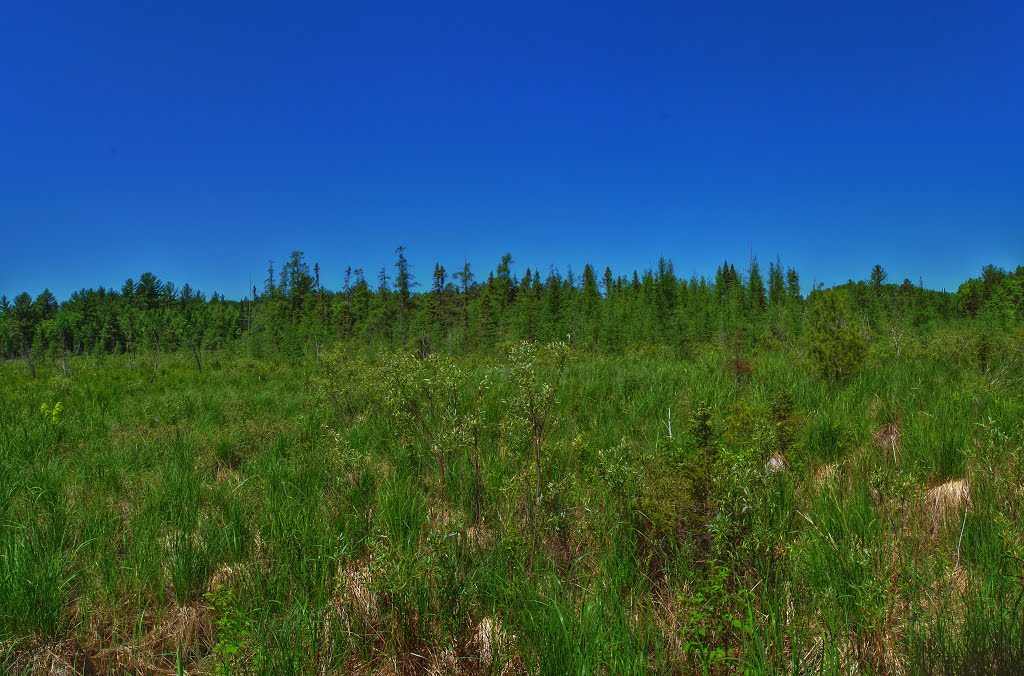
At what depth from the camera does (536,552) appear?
9.30 ft

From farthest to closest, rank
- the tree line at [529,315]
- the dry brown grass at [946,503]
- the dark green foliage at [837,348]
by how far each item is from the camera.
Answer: the tree line at [529,315], the dark green foliage at [837,348], the dry brown grass at [946,503]

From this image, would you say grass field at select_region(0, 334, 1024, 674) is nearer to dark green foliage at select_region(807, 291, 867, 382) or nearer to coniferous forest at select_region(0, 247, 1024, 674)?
coniferous forest at select_region(0, 247, 1024, 674)

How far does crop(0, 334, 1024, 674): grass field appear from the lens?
81.0 inches

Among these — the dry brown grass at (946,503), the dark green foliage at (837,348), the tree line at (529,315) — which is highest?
the tree line at (529,315)

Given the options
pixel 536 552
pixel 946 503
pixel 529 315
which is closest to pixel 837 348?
pixel 946 503

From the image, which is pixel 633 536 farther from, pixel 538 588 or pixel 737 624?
pixel 737 624

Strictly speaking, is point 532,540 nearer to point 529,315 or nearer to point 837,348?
point 837,348

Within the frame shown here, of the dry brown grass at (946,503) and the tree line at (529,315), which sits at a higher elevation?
the tree line at (529,315)

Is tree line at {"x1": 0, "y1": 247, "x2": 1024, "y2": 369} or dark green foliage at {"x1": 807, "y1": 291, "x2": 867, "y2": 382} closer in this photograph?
dark green foliage at {"x1": 807, "y1": 291, "x2": 867, "y2": 382}

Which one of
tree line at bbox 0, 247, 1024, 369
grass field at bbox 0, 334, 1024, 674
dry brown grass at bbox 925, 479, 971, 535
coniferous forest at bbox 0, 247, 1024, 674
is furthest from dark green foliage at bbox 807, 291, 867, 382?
tree line at bbox 0, 247, 1024, 369

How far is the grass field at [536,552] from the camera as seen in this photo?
2.06 meters

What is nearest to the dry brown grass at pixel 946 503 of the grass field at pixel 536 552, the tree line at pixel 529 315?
the grass field at pixel 536 552

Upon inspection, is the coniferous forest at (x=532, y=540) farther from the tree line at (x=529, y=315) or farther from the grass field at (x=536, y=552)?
the tree line at (x=529, y=315)

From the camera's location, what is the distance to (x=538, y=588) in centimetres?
242
